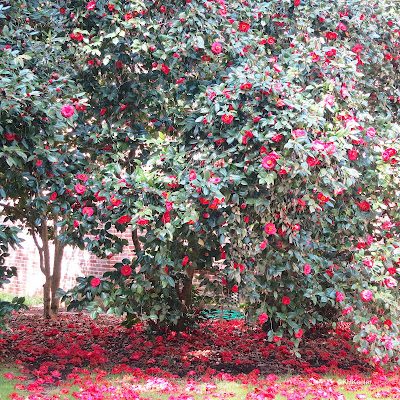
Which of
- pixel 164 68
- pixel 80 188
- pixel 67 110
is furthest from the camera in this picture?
pixel 164 68

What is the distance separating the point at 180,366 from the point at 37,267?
4973 millimetres

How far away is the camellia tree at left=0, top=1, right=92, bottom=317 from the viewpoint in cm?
307

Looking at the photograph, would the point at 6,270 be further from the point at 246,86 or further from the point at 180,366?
the point at 246,86

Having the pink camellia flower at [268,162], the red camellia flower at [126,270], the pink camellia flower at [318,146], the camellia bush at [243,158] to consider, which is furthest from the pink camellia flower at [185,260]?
the pink camellia flower at [318,146]

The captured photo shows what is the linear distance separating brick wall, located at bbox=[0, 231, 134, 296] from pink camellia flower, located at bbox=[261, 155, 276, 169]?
4.61m

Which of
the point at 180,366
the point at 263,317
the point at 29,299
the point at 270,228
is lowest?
the point at 180,366

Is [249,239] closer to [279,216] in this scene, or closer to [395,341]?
[279,216]

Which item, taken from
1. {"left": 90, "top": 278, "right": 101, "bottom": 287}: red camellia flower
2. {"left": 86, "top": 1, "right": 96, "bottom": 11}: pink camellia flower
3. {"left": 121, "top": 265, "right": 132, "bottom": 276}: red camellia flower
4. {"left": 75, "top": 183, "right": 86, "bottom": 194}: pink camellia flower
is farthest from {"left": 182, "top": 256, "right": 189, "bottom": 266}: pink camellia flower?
{"left": 86, "top": 1, "right": 96, "bottom": 11}: pink camellia flower

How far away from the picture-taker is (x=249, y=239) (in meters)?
3.24

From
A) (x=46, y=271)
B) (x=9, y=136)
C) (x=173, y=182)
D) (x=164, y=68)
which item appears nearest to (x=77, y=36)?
(x=164, y=68)

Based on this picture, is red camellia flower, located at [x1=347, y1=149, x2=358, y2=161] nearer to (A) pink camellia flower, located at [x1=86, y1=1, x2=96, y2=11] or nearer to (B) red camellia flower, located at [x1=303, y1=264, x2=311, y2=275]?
(B) red camellia flower, located at [x1=303, y1=264, x2=311, y2=275]

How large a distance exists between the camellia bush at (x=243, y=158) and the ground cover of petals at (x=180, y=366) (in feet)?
1.18

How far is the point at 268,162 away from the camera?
2.93 metres

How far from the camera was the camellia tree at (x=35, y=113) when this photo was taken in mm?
3070
